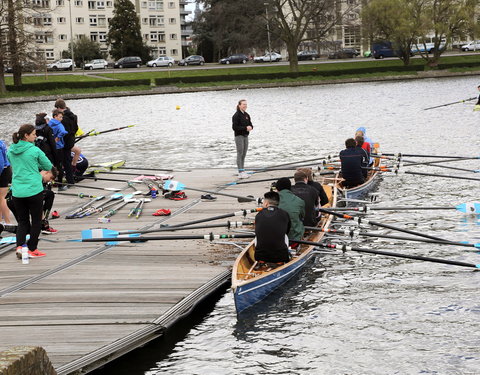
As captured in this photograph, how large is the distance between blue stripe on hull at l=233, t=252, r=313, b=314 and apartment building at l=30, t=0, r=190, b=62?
113 meters

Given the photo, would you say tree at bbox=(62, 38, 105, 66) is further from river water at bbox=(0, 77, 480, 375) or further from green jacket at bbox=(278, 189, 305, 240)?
green jacket at bbox=(278, 189, 305, 240)

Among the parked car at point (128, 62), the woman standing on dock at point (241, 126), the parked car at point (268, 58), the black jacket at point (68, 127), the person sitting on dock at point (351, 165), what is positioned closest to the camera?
the black jacket at point (68, 127)

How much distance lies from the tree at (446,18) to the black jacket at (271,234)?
7148 cm

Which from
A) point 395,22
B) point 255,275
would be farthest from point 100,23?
point 255,275

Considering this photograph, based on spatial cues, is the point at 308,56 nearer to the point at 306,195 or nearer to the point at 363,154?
the point at 363,154

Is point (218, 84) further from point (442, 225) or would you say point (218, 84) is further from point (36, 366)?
point (36, 366)

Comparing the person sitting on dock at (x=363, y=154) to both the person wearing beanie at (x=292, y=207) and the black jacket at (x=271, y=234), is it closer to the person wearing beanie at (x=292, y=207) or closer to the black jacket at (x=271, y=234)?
the person wearing beanie at (x=292, y=207)

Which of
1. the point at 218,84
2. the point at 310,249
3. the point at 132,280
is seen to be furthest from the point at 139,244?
the point at 218,84

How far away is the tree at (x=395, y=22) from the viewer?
80062 mm

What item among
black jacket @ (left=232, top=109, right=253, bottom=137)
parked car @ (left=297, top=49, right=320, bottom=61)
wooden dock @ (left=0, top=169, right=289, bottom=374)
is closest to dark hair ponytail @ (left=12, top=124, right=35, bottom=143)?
wooden dock @ (left=0, top=169, right=289, bottom=374)

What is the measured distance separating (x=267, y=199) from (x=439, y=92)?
168 ft

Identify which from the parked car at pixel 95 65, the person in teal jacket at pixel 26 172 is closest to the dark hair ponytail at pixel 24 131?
the person in teal jacket at pixel 26 172

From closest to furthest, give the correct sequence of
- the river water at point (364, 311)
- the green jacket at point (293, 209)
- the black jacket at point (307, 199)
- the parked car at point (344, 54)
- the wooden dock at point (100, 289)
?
the wooden dock at point (100, 289) → the river water at point (364, 311) → the green jacket at point (293, 209) → the black jacket at point (307, 199) → the parked car at point (344, 54)

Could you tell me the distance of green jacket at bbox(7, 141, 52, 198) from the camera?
12.9m
